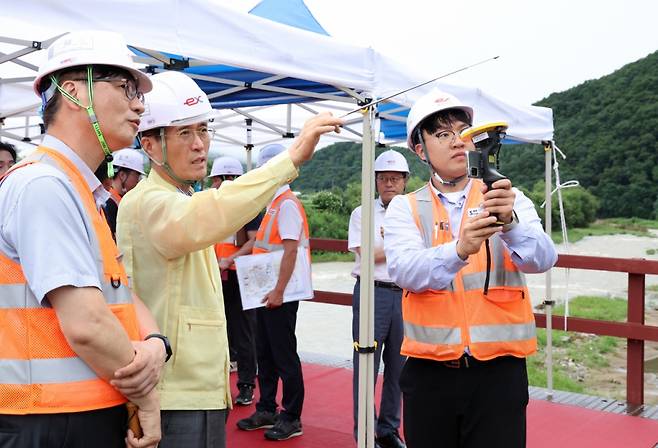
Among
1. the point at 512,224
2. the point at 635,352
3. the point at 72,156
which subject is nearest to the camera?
the point at 72,156

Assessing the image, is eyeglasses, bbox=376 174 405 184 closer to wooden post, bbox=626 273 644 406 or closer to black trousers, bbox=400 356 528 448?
wooden post, bbox=626 273 644 406

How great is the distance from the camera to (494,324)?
2430 millimetres

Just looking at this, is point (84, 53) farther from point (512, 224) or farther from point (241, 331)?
point (241, 331)

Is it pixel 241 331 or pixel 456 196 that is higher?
pixel 456 196

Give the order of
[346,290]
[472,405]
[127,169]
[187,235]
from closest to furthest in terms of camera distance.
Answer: [187,235], [472,405], [127,169], [346,290]

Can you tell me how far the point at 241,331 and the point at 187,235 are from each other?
3.71 m

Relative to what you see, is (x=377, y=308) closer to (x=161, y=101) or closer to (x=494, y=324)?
(x=494, y=324)

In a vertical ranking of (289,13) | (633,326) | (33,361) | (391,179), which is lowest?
(633,326)

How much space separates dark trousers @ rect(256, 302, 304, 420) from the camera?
4.58 metres

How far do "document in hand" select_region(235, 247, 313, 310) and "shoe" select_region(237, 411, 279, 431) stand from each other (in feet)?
2.78

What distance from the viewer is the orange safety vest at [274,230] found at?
4695 mm

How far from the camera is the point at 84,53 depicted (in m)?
1.63

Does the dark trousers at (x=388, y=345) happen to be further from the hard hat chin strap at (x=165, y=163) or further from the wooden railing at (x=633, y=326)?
the hard hat chin strap at (x=165, y=163)

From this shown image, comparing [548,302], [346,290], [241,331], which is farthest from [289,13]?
[346,290]
